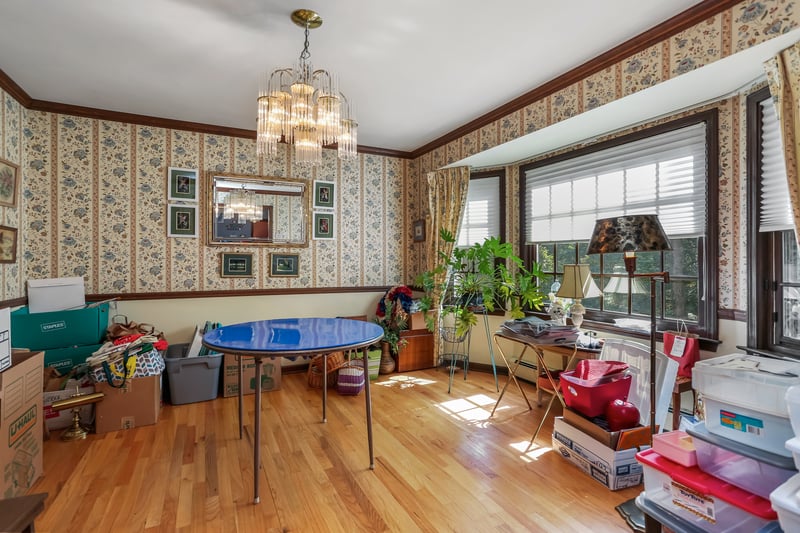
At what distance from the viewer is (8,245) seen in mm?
3027

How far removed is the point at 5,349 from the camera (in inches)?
78.2

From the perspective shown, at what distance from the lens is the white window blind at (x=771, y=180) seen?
222 centimetres

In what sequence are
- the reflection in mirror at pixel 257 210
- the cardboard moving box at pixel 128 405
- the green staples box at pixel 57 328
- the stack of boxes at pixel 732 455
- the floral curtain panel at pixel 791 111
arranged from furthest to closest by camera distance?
the reflection in mirror at pixel 257 210 → the green staples box at pixel 57 328 → the cardboard moving box at pixel 128 405 → the floral curtain panel at pixel 791 111 → the stack of boxes at pixel 732 455

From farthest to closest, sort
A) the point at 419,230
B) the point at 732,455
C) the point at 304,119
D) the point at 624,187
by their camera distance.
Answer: the point at 419,230 → the point at 624,187 → the point at 304,119 → the point at 732,455

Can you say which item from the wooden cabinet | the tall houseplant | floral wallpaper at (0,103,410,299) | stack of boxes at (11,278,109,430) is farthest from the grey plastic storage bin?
the tall houseplant

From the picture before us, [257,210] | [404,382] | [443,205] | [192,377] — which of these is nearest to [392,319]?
[404,382]

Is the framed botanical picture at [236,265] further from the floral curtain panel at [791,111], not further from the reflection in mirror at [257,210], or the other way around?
the floral curtain panel at [791,111]

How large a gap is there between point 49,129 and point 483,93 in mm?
3856

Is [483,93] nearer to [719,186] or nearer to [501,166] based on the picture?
[501,166]

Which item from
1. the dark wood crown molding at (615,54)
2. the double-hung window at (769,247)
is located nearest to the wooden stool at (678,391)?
the double-hung window at (769,247)

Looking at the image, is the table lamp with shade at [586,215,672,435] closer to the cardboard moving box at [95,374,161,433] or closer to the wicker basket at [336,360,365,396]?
the wicker basket at [336,360,365,396]

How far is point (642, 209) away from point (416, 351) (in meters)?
2.69

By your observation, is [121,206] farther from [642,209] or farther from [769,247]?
[769,247]

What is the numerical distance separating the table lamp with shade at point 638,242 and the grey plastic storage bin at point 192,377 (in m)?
3.29
